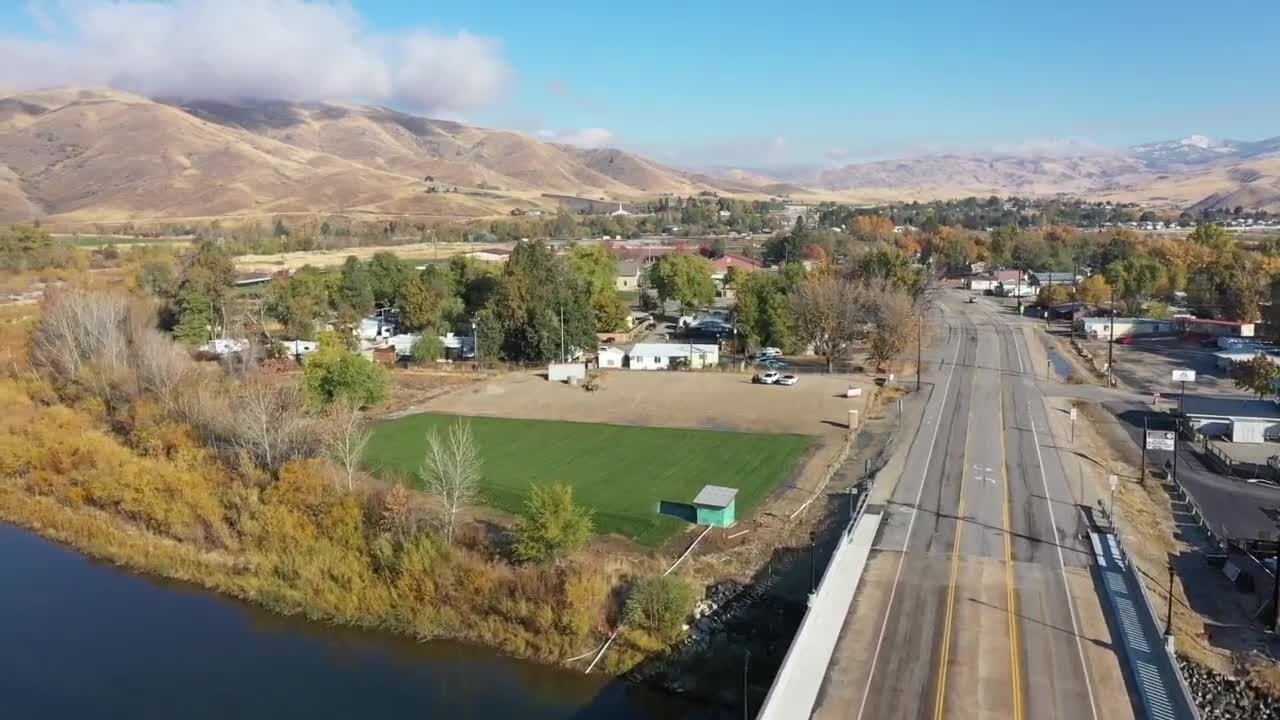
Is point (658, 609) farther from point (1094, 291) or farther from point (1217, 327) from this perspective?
point (1094, 291)

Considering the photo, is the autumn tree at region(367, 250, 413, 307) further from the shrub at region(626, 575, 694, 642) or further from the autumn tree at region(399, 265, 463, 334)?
the shrub at region(626, 575, 694, 642)

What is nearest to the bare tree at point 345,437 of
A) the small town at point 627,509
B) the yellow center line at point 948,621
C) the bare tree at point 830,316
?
the small town at point 627,509

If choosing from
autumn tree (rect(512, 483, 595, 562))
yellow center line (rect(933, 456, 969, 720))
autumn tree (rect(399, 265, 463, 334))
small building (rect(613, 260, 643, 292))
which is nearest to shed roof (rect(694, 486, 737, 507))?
autumn tree (rect(512, 483, 595, 562))

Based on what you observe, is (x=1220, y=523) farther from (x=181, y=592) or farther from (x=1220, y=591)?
(x=181, y=592)

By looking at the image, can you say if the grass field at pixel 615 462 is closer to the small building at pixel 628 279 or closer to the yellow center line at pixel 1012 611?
the yellow center line at pixel 1012 611

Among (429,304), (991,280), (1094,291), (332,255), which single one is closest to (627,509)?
(429,304)

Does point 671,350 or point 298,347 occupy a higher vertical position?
point 671,350
